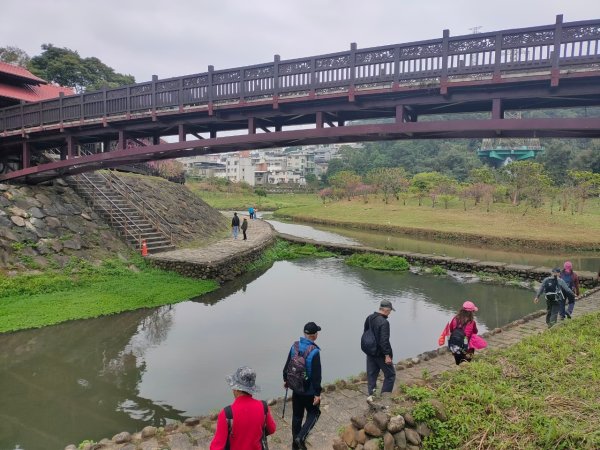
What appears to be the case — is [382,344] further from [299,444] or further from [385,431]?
[299,444]

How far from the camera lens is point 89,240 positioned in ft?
51.7

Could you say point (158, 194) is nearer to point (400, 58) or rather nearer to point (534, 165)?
point (400, 58)

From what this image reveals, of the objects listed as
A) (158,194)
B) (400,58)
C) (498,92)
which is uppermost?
(400,58)

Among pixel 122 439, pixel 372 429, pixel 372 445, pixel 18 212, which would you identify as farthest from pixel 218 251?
pixel 372 445

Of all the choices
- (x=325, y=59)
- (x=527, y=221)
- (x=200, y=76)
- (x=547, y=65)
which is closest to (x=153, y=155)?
(x=200, y=76)

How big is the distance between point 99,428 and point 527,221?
3216 centimetres

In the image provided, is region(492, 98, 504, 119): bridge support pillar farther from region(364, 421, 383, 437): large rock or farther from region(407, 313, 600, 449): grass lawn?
region(364, 421, 383, 437): large rock

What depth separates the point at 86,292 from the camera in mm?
12875

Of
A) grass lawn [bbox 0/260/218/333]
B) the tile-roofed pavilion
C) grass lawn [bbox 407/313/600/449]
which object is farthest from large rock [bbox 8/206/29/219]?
grass lawn [bbox 407/313/600/449]

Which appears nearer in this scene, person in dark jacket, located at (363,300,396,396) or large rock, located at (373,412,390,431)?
large rock, located at (373,412,390,431)

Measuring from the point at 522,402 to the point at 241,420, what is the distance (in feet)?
10.8

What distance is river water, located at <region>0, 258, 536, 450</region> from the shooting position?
6.96 m

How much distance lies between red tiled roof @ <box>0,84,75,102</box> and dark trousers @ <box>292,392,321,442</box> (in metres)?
21.1

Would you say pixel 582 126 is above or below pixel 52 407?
above
